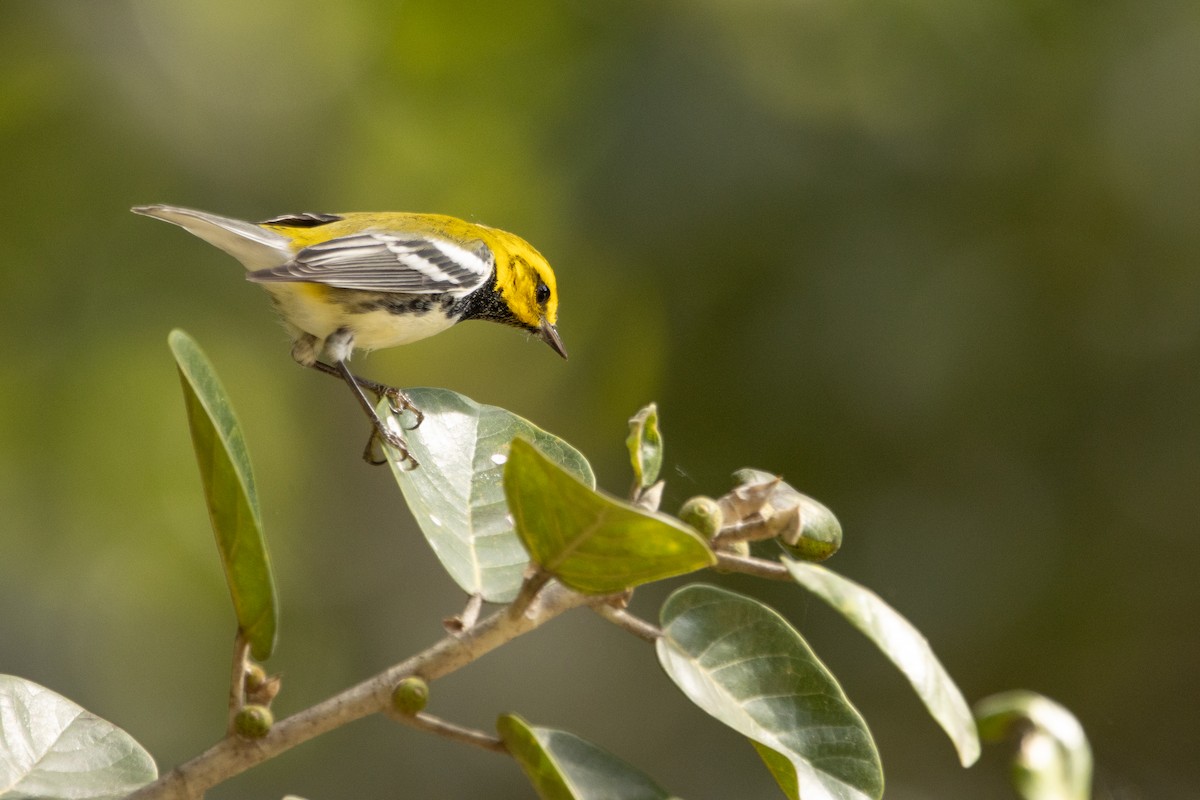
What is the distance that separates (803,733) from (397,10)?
14.1ft

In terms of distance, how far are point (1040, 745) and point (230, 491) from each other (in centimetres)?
118

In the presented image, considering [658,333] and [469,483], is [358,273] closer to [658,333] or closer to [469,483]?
[469,483]

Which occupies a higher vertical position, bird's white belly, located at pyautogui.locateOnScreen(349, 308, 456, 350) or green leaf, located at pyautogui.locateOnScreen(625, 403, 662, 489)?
green leaf, located at pyautogui.locateOnScreen(625, 403, 662, 489)

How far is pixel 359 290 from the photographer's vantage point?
251cm

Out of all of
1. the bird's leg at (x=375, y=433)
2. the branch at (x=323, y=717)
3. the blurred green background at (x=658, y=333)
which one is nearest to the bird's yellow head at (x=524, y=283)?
the bird's leg at (x=375, y=433)

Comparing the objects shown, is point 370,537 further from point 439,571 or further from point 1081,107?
point 1081,107

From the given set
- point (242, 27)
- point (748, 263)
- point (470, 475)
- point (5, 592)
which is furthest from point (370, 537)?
point (470, 475)

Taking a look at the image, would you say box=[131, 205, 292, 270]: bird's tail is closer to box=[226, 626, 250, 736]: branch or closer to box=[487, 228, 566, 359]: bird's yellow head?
box=[487, 228, 566, 359]: bird's yellow head

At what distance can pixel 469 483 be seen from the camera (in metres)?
1.43

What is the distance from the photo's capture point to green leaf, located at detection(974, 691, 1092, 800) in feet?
5.19

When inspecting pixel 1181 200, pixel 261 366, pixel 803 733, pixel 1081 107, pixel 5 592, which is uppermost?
pixel 1081 107

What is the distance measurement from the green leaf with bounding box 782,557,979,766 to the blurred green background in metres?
2.80

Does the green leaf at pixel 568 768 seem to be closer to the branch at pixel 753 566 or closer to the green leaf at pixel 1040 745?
the branch at pixel 753 566

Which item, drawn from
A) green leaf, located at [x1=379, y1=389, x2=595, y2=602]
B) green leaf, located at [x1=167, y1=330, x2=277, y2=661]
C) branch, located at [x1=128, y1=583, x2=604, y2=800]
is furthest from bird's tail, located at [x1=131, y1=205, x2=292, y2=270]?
branch, located at [x1=128, y1=583, x2=604, y2=800]
